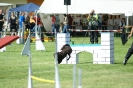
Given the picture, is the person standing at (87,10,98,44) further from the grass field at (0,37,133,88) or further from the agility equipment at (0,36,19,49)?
the agility equipment at (0,36,19,49)

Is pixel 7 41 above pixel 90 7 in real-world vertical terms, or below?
above

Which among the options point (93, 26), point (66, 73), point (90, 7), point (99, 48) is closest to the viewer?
point (66, 73)

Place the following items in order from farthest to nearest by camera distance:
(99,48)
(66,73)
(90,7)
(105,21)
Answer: (105,21)
(90,7)
(99,48)
(66,73)

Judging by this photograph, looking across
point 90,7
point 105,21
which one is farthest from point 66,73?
point 105,21

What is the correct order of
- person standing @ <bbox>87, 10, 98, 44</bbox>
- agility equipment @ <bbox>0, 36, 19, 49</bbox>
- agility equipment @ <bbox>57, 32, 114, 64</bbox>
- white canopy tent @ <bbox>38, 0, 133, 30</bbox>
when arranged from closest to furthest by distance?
agility equipment @ <bbox>0, 36, 19, 49</bbox>
agility equipment @ <bbox>57, 32, 114, 64</bbox>
person standing @ <bbox>87, 10, 98, 44</bbox>
white canopy tent @ <bbox>38, 0, 133, 30</bbox>

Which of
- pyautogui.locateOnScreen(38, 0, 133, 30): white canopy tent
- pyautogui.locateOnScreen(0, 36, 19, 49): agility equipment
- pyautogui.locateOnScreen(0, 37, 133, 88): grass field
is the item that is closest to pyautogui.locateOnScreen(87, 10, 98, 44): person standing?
pyautogui.locateOnScreen(38, 0, 133, 30): white canopy tent

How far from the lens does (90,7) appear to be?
48750 mm

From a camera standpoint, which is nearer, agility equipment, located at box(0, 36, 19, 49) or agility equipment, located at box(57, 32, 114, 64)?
agility equipment, located at box(0, 36, 19, 49)

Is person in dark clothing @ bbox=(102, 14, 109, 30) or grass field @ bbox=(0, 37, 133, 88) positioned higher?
grass field @ bbox=(0, 37, 133, 88)

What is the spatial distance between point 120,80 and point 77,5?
3225cm

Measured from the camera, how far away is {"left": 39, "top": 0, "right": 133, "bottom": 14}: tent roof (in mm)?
48000

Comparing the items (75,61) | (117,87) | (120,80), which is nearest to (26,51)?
(117,87)

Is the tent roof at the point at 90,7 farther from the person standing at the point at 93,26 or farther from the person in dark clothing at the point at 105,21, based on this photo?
the person standing at the point at 93,26

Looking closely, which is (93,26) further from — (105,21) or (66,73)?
(66,73)
